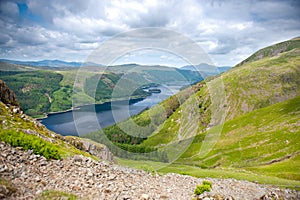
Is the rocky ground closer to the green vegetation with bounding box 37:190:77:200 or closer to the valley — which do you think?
the valley

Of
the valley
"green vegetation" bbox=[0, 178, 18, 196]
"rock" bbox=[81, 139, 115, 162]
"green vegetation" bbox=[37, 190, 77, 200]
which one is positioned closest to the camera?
"green vegetation" bbox=[0, 178, 18, 196]

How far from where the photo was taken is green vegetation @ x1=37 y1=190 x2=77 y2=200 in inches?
449

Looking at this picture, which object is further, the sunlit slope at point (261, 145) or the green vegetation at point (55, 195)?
the sunlit slope at point (261, 145)

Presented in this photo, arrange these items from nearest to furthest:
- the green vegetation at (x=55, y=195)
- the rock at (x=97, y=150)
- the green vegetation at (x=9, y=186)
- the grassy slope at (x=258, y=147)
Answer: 1. the green vegetation at (x=9, y=186)
2. the green vegetation at (x=55, y=195)
3. the rock at (x=97, y=150)
4. the grassy slope at (x=258, y=147)

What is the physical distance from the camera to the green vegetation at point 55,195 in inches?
449

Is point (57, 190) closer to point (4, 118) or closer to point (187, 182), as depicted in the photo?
point (4, 118)

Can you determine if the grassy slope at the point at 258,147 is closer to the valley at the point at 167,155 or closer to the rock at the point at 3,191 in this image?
the valley at the point at 167,155

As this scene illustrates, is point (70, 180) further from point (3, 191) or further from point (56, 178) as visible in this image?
point (3, 191)

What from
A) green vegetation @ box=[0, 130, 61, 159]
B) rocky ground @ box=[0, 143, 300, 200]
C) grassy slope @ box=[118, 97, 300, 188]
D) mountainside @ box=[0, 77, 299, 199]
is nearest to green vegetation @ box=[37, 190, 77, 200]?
mountainside @ box=[0, 77, 299, 199]

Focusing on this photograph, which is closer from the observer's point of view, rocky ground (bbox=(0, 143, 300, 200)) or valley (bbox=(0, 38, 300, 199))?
rocky ground (bbox=(0, 143, 300, 200))

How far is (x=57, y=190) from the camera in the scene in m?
12.3

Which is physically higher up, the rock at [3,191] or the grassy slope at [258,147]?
the rock at [3,191]

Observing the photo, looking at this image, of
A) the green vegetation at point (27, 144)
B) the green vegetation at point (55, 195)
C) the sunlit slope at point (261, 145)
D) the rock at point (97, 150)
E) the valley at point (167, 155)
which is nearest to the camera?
the green vegetation at point (55, 195)

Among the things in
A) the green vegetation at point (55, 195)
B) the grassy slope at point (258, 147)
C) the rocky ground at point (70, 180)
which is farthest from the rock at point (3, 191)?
the grassy slope at point (258, 147)
